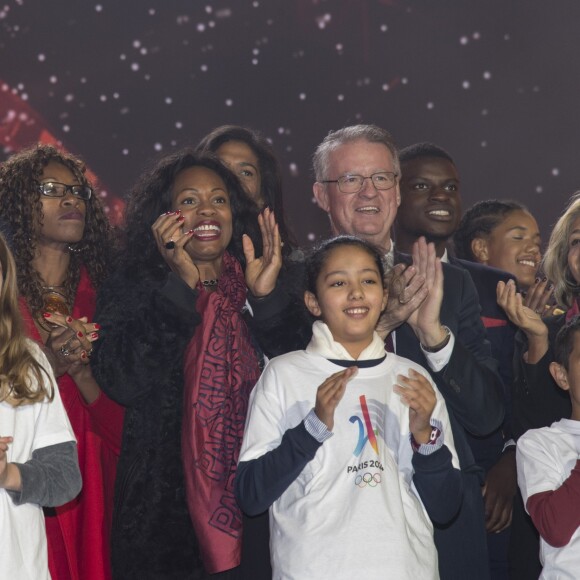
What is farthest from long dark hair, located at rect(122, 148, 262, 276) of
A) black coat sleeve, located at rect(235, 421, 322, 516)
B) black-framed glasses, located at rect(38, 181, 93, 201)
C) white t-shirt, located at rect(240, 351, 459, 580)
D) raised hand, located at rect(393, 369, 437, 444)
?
raised hand, located at rect(393, 369, 437, 444)

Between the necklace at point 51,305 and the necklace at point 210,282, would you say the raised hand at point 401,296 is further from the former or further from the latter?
the necklace at point 51,305

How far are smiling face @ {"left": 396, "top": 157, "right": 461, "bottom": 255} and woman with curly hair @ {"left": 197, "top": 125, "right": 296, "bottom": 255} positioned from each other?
0.47m

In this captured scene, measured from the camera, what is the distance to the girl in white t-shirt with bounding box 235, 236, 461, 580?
6.96 ft

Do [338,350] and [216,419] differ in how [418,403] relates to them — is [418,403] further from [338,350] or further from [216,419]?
[216,419]

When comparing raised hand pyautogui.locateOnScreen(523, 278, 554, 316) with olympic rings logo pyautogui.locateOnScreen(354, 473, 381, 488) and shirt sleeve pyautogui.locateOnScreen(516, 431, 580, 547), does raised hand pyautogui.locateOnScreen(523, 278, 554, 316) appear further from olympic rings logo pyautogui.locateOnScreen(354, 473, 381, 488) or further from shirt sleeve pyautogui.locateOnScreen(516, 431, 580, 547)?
olympic rings logo pyautogui.locateOnScreen(354, 473, 381, 488)

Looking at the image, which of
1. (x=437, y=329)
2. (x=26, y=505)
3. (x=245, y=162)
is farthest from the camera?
(x=245, y=162)

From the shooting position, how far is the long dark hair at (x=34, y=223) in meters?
2.78

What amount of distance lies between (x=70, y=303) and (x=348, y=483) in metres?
1.08

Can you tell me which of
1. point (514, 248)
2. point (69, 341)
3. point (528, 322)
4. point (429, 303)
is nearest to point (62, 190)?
point (69, 341)

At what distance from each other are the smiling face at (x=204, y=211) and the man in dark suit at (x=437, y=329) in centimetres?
24

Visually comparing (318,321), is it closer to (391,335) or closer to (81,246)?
(391,335)

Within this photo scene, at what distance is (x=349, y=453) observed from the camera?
2.20 meters

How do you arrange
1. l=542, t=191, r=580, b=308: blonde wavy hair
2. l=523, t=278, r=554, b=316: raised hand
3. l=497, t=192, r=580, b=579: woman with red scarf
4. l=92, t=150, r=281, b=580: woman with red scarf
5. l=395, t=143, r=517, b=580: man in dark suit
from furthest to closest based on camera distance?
l=523, t=278, r=554, b=316: raised hand, l=542, t=191, r=580, b=308: blonde wavy hair, l=395, t=143, r=517, b=580: man in dark suit, l=497, t=192, r=580, b=579: woman with red scarf, l=92, t=150, r=281, b=580: woman with red scarf

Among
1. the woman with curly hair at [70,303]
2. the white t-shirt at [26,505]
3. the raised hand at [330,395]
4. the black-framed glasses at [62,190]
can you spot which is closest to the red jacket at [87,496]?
the woman with curly hair at [70,303]
